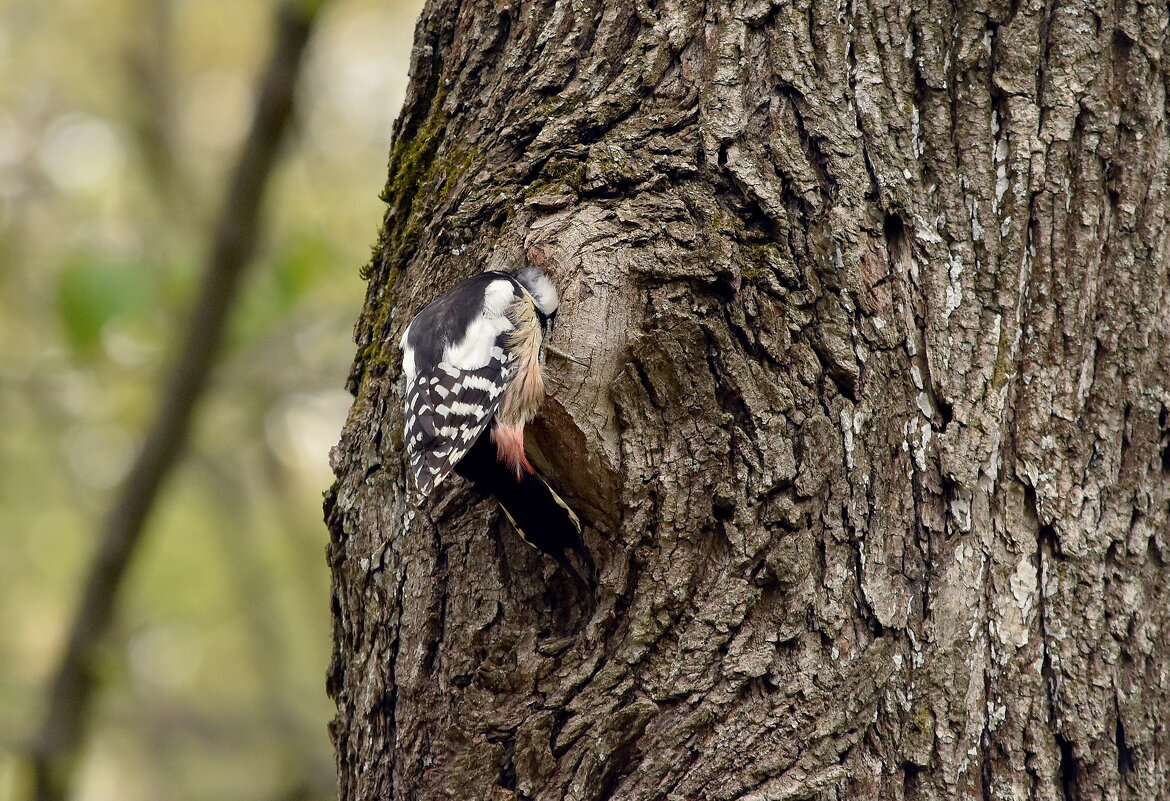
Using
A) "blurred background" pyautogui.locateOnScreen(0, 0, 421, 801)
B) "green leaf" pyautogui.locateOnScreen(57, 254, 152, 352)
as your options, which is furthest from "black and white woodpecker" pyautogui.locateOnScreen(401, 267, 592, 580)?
"blurred background" pyautogui.locateOnScreen(0, 0, 421, 801)

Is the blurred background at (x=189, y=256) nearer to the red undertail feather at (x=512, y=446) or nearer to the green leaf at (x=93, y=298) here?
the green leaf at (x=93, y=298)

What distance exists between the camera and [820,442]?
6.43 ft

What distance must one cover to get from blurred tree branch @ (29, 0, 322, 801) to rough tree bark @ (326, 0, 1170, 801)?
1.14m

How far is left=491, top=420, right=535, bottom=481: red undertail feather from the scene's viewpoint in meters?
2.20

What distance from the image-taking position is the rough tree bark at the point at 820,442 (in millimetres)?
1906

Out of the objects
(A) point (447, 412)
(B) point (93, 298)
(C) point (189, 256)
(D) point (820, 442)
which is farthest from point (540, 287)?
(C) point (189, 256)

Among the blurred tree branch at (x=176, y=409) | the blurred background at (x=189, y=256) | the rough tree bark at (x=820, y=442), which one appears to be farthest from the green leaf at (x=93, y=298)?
the rough tree bark at (x=820, y=442)

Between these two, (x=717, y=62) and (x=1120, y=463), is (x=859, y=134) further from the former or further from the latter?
(x=1120, y=463)

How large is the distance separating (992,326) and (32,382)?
13.7 feet

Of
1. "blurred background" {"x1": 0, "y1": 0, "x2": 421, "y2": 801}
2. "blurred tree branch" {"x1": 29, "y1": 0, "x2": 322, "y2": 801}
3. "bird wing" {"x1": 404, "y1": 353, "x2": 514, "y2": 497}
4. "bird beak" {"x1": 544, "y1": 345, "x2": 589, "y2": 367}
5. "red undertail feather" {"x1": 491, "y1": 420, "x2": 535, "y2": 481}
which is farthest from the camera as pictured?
"blurred background" {"x1": 0, "y1": 0, "x2": 421, "y2": 801}

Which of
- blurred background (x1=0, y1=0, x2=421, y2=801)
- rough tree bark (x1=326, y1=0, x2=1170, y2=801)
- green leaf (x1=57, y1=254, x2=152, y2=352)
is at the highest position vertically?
blurred background (x1=0, y1=0, x2=421, y2=801)

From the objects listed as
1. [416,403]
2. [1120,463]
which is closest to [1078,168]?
[1120,463]

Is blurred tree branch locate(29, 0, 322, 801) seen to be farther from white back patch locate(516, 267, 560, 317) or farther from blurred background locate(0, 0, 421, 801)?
white back patch locate(516, 267, 560, 317)

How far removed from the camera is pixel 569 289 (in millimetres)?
1968
